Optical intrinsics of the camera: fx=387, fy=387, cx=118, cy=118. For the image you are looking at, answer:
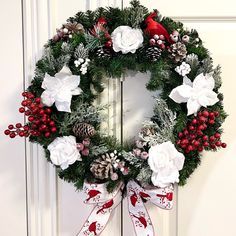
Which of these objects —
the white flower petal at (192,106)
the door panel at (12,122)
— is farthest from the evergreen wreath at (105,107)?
the door panel at (12,122)

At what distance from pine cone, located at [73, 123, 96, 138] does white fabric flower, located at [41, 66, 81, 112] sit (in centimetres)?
5

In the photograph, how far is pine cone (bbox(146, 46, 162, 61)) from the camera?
39.0 inches

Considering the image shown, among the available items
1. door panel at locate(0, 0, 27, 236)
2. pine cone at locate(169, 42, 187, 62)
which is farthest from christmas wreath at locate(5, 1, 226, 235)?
door panel at locate(0, 0, 27, 236)

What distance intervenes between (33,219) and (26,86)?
0.39m

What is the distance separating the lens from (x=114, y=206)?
109 cm

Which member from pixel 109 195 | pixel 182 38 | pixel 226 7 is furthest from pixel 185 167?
pixel 226 7

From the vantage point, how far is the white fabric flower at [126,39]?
1.00 meters

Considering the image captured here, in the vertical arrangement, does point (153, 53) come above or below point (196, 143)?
above

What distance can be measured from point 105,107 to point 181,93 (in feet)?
0.68

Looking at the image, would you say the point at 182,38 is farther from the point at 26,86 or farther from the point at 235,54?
the point at 26,86

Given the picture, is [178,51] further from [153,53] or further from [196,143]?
[196,143]

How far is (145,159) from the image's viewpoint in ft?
3.34

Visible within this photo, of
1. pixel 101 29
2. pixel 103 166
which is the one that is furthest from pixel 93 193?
pixel 101 29

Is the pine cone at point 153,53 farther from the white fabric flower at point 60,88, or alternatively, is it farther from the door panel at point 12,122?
the door panel at point 12,122
